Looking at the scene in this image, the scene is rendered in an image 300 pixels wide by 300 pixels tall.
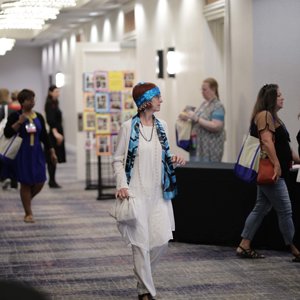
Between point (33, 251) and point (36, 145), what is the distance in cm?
208

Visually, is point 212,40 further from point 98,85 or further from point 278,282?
point 278,282

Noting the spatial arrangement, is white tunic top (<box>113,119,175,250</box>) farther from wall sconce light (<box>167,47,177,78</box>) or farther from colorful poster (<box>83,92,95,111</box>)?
wall sconce light (<box>167,47,177,78</box>)

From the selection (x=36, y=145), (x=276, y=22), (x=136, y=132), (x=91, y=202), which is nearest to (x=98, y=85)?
(x=91, y=202)

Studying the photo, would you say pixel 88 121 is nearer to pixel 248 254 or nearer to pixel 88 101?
pixel 88 101

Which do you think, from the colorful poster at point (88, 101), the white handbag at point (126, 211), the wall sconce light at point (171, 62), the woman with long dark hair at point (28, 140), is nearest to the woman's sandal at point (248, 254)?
the white handbag at point (126, 211)

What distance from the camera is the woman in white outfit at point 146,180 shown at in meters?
5.48

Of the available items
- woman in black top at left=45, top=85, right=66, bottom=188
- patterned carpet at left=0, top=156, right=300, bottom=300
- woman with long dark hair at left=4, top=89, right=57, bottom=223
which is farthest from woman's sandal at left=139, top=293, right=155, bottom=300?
woman in black top at left=45, top=85, right=66, bottom=188

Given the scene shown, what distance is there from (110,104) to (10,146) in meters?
3.46

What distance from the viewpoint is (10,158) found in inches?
384

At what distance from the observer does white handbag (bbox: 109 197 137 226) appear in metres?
5.39

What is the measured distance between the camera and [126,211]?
5.41 m

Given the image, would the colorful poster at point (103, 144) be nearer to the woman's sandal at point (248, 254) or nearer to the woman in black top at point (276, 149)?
the woman's sandal at point (248, 254)

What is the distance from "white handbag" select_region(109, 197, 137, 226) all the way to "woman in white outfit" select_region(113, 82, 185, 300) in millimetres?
34

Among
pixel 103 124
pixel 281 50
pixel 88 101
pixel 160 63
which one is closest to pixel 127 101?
pixel 103 124
